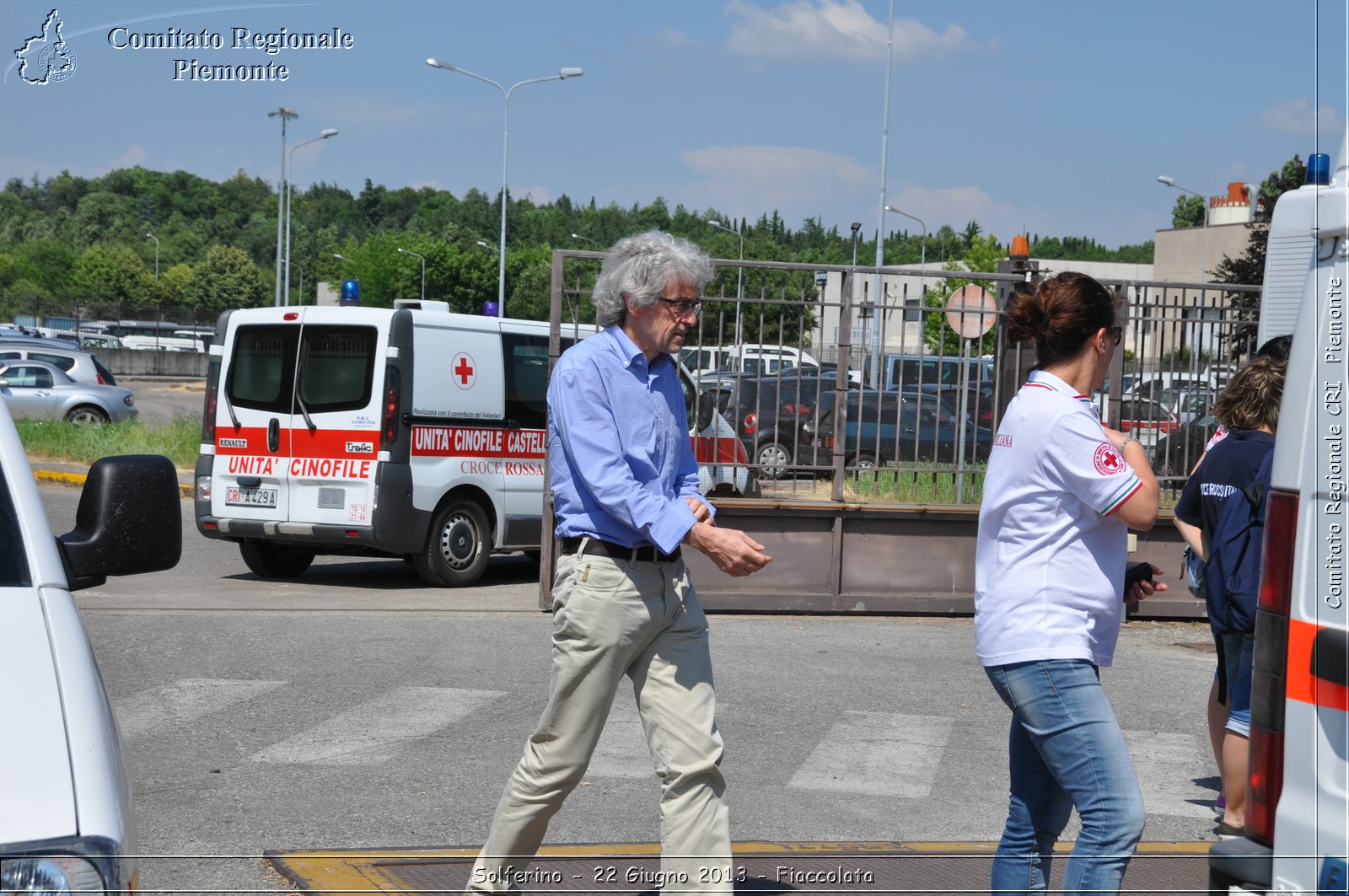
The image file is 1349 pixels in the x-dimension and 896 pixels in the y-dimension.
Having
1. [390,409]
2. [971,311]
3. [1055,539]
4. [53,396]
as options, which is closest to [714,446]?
[971,311]

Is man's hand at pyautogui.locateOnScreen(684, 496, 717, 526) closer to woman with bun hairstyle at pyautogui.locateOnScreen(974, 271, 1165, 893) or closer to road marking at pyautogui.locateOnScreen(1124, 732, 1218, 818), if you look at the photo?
woman with bun hairstyle at pyautogui.locateOnScreen(974, 271, 1165, 893)

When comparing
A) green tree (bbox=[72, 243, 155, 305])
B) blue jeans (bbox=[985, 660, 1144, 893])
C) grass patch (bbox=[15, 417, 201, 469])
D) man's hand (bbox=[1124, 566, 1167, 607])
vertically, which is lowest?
grass patch (bbox=[15, 417, 201, 469])

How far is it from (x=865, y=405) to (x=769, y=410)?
0.68 metres

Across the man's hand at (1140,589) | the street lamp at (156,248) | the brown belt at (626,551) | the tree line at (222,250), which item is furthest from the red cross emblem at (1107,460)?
the street lamp at (156,248)

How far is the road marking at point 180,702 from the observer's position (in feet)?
21.5

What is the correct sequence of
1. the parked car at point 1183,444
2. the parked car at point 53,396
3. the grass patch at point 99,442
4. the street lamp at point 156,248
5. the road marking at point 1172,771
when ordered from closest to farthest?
the road marking at point 1172,771, the parked car at point 1183,444, the grass patch at point 99,442, the parked car at point 53,396, the street lamp at point 156,248

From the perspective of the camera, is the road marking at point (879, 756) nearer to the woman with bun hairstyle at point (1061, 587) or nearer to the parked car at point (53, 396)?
the woman with bun hairstyle at point (1061, 587)

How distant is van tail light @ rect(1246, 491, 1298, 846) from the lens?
268 centimetres

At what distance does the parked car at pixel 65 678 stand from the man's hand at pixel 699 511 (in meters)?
1.30

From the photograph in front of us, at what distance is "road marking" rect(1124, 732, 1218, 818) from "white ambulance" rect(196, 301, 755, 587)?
5189 millimetres

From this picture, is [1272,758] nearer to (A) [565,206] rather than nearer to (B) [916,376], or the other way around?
(B) [916,376]

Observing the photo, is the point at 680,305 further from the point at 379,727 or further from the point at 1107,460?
the point at 379,727

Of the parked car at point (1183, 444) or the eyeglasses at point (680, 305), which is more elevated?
the eyeglasses at point (680, 305)

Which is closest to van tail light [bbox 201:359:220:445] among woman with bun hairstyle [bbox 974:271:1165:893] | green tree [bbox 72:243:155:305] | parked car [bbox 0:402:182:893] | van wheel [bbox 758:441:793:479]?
van wheel [bbox 758:441:793:479]
